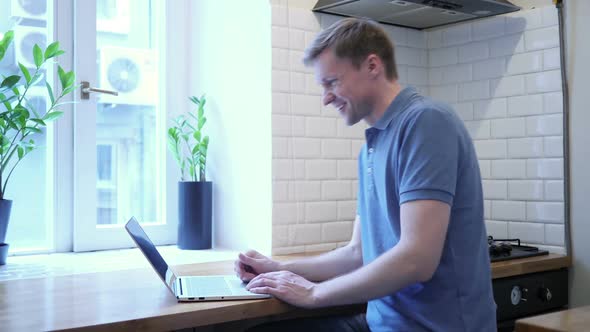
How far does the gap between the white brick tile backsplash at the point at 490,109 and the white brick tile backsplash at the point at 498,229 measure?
45 cm

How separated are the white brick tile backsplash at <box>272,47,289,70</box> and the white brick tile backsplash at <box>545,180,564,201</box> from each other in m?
1.13

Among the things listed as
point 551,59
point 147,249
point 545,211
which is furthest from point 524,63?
point 147,249

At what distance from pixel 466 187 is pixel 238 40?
1.34m

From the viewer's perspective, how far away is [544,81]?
2635 mm

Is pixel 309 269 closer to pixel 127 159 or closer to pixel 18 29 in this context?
pixel 127 159

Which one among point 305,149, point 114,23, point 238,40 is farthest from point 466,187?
point 114,23

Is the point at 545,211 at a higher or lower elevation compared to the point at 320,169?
lower

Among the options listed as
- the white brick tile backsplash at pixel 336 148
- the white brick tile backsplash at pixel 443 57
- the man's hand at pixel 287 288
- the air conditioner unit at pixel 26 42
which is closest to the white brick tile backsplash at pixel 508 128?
the white brick tile backsplash at pixel 443 57

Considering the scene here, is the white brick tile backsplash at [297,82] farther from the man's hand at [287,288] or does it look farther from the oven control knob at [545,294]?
the oven control knob at [545,294]

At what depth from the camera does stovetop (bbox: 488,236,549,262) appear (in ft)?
7.97

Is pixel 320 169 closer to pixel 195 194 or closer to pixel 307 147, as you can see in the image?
pixel 307 147

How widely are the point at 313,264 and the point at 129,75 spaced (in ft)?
4.09

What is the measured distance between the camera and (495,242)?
8.91ft

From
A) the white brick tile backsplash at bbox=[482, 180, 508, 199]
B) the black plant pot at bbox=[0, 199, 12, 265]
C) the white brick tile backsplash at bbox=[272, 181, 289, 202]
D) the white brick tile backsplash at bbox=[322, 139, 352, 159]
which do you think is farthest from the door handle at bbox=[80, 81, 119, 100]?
the white brick tile backsplash at bbox=[482, 180, 508, 199]
